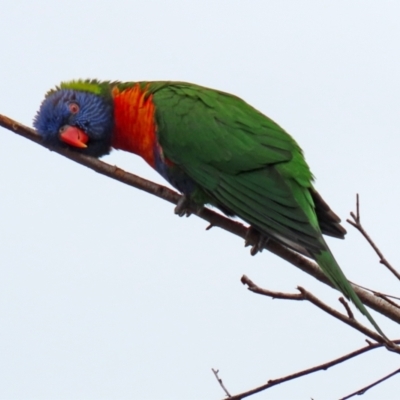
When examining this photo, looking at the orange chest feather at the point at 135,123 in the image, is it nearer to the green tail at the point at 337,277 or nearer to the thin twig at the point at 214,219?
the thin twig at the point at 214,219

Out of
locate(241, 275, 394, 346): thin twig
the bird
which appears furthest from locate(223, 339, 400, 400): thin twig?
the bird

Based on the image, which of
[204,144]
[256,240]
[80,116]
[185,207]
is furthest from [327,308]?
[80,116]

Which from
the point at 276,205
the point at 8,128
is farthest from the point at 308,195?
the point at 8,128

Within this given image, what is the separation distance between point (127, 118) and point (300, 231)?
1690 mm

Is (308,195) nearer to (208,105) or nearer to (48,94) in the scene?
(208,105)

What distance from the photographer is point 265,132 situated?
510 centimetres

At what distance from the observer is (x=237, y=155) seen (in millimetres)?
4961

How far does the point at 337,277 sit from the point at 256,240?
0.89m

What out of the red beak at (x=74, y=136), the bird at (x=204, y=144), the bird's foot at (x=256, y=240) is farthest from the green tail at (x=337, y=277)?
the red beak at (x=74, y=136)

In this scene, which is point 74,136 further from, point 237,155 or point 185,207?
point 237,155

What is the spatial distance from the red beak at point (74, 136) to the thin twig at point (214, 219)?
38 centimetres

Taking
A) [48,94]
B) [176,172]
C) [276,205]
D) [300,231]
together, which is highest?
[48,94]

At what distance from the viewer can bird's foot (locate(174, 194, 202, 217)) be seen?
4.74 m

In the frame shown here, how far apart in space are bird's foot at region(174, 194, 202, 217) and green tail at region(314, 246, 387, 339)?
997 millimetres
